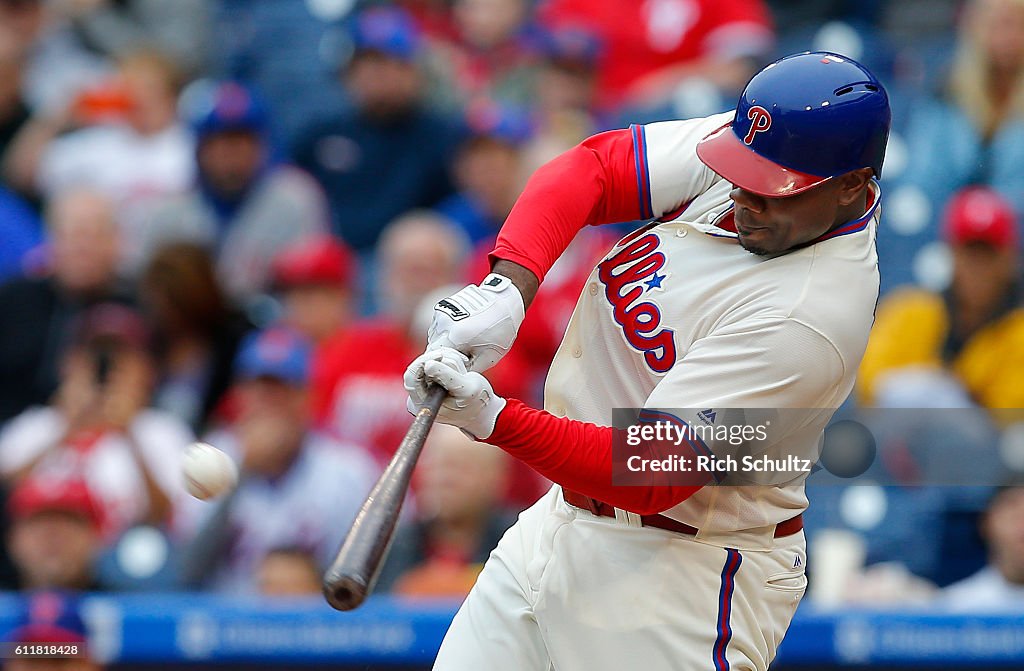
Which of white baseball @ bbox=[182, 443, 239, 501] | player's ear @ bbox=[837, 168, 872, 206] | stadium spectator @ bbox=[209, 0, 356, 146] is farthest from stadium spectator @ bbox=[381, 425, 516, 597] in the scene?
stadium spectator @ bbox=[209, 0, 356, 146]

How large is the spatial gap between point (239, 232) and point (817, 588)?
118 inches

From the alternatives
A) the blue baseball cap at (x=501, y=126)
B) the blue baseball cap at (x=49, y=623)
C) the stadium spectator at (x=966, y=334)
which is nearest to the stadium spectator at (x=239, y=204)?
the blue baseball cap at (x=501, y=126)

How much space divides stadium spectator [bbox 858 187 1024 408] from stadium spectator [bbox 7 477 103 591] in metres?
2.67

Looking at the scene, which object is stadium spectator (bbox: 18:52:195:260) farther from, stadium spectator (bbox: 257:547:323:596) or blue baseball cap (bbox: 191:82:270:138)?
stadium spectator (bbox: 257:547:323:596)

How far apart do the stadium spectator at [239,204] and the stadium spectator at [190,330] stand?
1.63 ft

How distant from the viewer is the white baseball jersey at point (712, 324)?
2.67 metres

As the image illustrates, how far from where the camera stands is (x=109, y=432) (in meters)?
5.48

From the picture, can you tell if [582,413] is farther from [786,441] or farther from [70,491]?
[70,491]

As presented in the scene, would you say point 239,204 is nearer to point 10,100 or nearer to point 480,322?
point 10,100

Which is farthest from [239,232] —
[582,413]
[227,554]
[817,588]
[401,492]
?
[401,492]

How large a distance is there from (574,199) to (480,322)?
0.41 m

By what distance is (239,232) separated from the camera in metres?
6.40

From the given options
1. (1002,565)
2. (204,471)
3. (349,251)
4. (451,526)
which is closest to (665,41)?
(349,251)

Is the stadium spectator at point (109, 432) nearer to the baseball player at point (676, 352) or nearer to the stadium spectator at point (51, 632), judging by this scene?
the stadium spectator at point (51, 632)
